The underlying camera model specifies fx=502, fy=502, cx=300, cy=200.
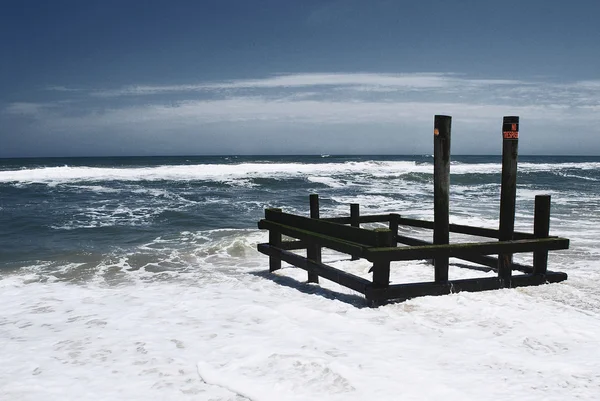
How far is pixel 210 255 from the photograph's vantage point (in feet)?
37.0

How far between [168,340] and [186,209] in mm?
15874

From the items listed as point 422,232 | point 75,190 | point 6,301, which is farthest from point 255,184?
point 6,301

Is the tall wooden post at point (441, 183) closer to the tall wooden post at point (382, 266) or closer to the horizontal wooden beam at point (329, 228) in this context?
the tall wooden post at point (382, 266)

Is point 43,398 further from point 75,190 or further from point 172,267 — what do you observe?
point 75,190

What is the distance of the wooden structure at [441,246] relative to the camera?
6.21 metres

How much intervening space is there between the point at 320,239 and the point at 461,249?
1.88m

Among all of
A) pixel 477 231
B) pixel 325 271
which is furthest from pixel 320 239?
pixel 477 231

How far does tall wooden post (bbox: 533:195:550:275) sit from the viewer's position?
7.15m

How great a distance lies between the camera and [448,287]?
662 cm

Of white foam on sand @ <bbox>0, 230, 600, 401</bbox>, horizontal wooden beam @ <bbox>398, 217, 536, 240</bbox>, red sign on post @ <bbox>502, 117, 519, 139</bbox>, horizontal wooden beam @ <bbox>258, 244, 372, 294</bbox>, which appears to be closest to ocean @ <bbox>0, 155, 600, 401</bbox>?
white foam on sand @ <bbox>0, 230, 600, 401</bbox>

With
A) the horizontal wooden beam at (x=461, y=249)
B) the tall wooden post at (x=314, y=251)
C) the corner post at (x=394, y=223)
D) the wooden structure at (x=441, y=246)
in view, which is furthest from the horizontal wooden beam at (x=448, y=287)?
the corner post at (x=394, y=223)

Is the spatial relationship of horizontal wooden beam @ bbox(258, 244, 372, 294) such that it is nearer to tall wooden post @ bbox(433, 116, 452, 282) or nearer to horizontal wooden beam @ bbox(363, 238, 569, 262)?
horizontal wooden beam @ bbox(363, 238, 569, 262)

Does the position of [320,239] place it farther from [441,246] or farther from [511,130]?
[511,130]

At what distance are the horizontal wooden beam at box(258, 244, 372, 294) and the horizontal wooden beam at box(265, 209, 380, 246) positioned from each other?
1.53ft
